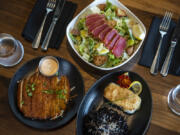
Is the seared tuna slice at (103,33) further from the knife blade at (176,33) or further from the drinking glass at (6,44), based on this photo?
the drinking glass at (6,44)

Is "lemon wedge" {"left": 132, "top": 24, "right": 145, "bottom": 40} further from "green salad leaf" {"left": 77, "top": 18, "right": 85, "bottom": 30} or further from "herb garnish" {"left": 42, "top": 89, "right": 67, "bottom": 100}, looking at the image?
"herb garnish" {"left": 42, "top": 89, "right": 67, "bottom": 100}

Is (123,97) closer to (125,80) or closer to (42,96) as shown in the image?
(125,80)

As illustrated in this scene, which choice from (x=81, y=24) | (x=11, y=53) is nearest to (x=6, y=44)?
(x=11, y=53)

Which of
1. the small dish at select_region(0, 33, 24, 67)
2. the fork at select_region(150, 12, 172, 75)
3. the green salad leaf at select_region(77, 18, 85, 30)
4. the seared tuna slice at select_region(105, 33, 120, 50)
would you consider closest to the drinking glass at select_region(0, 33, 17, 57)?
the small dish at select_region(0, 33, 24, 67)

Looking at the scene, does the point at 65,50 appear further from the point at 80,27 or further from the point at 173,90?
the point at 173,90

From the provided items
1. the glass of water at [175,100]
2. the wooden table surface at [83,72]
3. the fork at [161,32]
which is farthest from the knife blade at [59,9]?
the glass of water at [175,100]

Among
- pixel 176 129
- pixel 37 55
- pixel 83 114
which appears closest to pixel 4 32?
pixel 37 55
